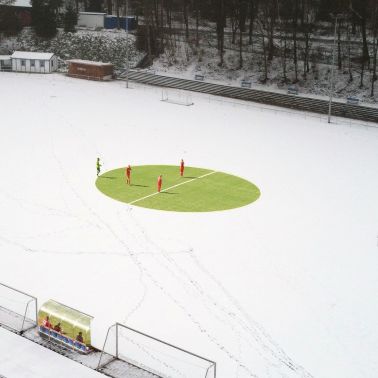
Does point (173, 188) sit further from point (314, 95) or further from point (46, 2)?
point (46, 2)

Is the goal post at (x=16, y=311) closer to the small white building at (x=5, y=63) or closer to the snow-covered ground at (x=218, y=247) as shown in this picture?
the snow-covered ground at (x=218, y=247)

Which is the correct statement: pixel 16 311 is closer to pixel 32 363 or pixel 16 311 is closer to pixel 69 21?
pixel 32 363

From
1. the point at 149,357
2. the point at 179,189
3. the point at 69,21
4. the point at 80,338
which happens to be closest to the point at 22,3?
the point at 69,21

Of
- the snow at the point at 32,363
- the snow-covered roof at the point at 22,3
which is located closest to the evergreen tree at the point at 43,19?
the snow-covered roof at the point at 22,3

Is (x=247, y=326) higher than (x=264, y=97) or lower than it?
lower

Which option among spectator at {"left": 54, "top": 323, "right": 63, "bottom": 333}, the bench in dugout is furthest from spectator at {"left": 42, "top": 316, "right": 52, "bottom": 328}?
the bench in dugout

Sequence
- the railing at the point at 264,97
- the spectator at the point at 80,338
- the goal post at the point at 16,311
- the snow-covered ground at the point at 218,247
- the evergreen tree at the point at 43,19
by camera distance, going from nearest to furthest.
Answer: the spectator at the point at 80,338 → the goal post at the point at 16,311 → the snow-covered ground at the point at 218,247 → the railing at the point at 264,97 → the evergreen tree at the point at 43,19

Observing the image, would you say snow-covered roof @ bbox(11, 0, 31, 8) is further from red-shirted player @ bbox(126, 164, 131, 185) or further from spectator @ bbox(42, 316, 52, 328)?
spectator @ bbox(42, 316, 52, 328)
